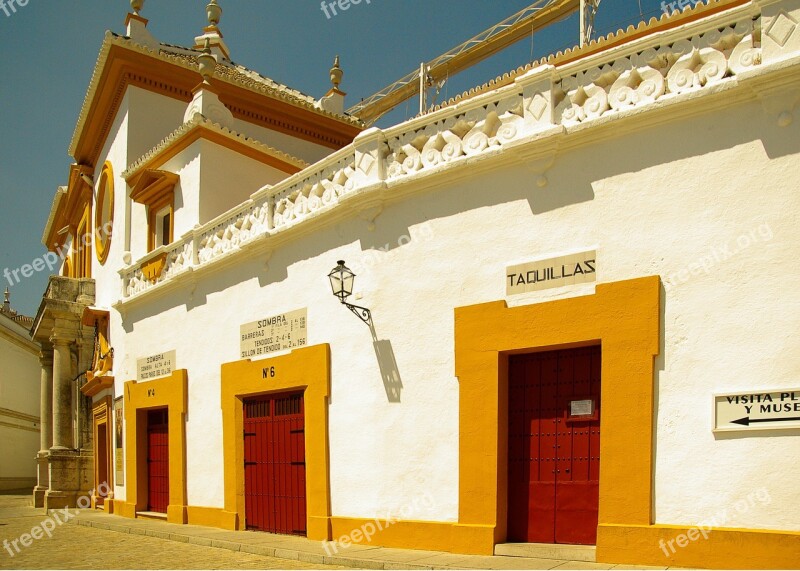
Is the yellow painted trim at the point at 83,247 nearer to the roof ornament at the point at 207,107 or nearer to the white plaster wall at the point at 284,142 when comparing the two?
the white plaster wall at the point at 284,142

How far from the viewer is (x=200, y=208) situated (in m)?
13.5

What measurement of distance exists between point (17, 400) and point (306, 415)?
24.6 metres

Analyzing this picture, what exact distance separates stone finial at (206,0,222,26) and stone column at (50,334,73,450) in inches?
344

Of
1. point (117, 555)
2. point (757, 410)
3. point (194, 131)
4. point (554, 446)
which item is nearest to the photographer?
point (757, 410)

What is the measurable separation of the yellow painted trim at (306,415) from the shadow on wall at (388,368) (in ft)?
3.14

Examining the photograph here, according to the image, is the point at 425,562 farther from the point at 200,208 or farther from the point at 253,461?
the point at 200,208

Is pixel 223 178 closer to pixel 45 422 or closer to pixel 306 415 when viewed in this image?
pixel 306 415

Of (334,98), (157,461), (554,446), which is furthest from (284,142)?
(554,446)

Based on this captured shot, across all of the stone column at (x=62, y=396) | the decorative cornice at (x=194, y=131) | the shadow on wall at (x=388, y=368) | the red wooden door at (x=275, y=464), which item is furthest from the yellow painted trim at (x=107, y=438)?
the shadow on wall at (x=388, y=368)

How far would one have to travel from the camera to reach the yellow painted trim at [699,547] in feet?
17.6

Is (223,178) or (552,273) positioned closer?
(552,273)

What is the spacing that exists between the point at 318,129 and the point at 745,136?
1369cm
